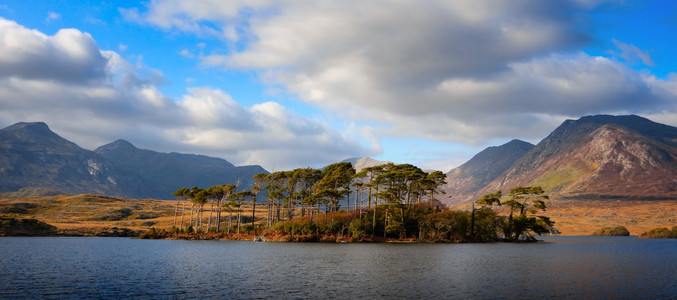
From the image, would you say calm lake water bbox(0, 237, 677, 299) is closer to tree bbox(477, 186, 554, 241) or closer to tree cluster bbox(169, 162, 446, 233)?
tree cluster bbox(169, 162, 446, 233)

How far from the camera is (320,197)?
12075 cm

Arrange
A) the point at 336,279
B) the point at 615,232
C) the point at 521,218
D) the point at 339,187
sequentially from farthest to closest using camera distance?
the point at 615,232 < the point at 339,187 < the point at 521,218 < the point at 336,279

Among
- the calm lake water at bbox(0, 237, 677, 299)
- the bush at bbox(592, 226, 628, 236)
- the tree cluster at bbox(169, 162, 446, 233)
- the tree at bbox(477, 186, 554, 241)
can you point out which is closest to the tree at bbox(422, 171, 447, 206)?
the tree cluster at bbox(169, 162, 446, 233)

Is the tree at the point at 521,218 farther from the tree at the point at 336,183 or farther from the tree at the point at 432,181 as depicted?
the tree at the point at 336,183

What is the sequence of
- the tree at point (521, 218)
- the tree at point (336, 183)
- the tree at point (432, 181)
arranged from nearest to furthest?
1. the tree at point (521, 218)
2. the tree at point (336, 183)
3. the tree at point (432, 181)

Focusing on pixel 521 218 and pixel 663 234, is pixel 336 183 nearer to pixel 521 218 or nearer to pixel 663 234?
pixel 521 218

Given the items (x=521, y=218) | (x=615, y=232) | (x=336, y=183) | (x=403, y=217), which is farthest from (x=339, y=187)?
(x=615, y=232)

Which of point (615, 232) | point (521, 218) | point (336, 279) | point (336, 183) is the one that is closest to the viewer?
point (336, 279)

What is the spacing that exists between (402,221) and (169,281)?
8046 centimetres

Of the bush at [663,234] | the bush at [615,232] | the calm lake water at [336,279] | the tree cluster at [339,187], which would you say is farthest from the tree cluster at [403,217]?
the bush at [615,232]

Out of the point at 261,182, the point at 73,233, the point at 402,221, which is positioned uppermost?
the point at 261,182

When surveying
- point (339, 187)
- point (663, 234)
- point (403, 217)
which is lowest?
point (663, 234)

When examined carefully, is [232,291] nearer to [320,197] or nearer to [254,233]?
[320,197]

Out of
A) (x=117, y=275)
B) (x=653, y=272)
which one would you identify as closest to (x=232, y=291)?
(x=117, y=275)
